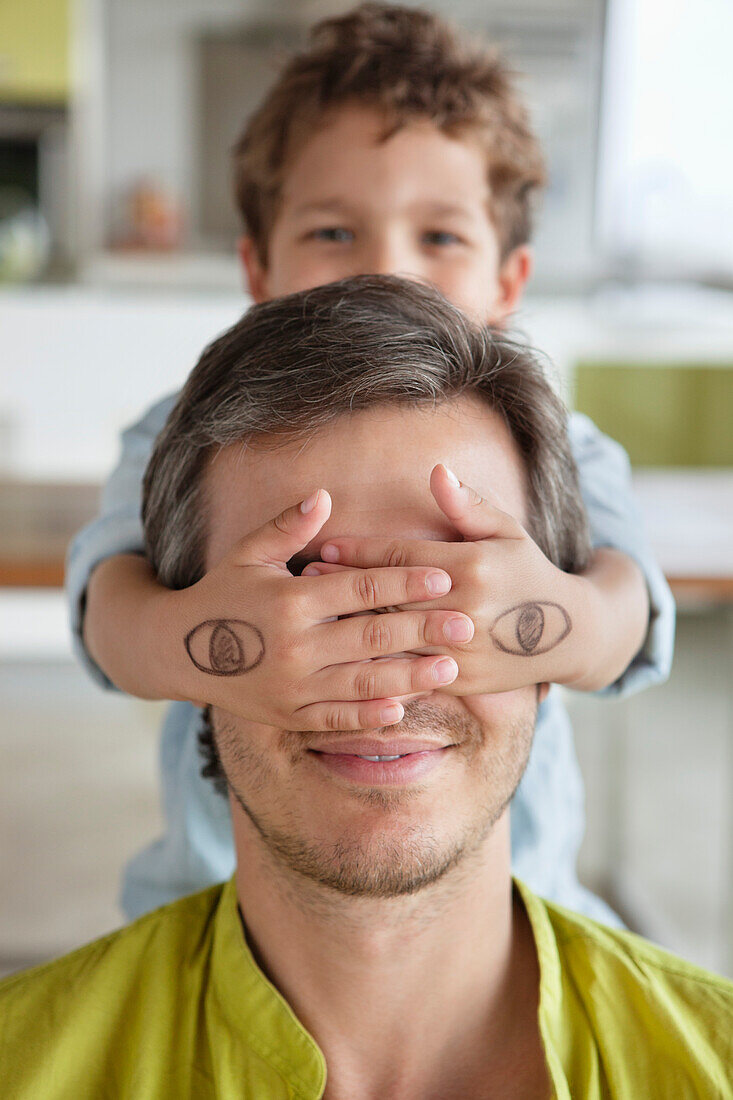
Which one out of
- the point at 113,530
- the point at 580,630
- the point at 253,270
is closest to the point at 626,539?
Answer: the point at 580,630

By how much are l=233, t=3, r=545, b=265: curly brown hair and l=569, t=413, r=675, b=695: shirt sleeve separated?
372mm

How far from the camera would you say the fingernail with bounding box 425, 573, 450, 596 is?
81 centimetres

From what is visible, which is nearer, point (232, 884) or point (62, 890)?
point (232, 884)

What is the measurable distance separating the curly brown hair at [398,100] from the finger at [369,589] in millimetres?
849

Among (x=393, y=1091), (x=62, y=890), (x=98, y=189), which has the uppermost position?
(x=98, y=189)

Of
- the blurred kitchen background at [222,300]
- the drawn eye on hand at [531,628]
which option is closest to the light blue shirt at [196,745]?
the drawn eye on hand at [531,628]

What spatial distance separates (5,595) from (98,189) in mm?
1871

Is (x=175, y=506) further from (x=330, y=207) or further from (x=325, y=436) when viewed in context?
(x=330, y=207)

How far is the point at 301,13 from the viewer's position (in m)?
5.01

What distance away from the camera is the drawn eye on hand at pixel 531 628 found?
2.89ft

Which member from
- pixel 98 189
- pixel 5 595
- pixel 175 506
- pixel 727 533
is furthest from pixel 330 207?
pixel 98 189

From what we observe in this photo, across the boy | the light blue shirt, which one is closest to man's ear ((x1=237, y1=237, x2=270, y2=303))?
the boy

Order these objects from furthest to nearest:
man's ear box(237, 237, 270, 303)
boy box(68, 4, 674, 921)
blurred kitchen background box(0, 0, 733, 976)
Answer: blurred kitchen background box(0, 0, 733, 976) < man's ear box(237, 237, 270, 303) < boy box(68, 4, 674, 921)

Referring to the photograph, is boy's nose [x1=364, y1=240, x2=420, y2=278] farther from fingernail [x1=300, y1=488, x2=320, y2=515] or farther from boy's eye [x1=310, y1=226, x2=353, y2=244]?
fingernail [x1=300, y1=488, x2=320, y2=515]
